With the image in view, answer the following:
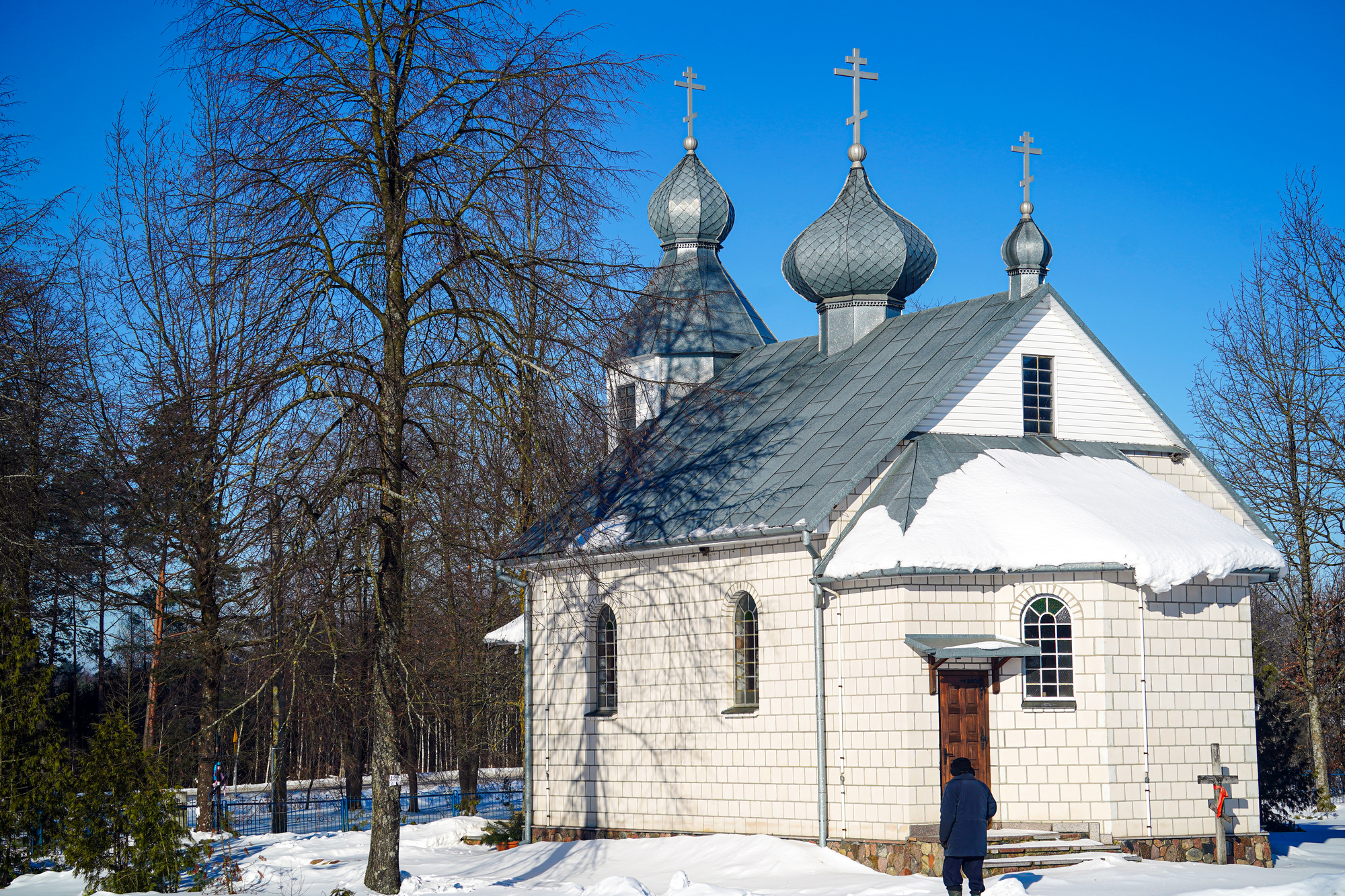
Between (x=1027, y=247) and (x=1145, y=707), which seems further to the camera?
(x=1027, y=247)

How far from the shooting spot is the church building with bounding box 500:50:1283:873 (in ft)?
55.7

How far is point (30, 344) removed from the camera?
20062 mm

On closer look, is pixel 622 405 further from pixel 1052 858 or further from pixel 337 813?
pixel 337 813

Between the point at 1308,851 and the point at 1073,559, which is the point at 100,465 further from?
the point at 1308,851

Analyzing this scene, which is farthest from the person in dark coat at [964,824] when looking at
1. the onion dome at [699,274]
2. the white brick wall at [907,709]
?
the onion dome at [699,274]

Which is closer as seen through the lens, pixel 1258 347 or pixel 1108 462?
pixel 1108 462

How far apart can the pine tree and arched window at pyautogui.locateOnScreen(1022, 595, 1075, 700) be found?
38.5 ft

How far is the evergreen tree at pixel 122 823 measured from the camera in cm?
1437

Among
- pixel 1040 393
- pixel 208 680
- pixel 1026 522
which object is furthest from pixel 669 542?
pixel 208 680

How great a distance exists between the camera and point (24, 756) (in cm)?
1563

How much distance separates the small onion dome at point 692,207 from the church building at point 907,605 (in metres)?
5.16

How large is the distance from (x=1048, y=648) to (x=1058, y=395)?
4.12 meters

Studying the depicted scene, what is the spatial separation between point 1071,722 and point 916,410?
461 cm

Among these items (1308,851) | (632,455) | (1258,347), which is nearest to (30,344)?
(632,455)
